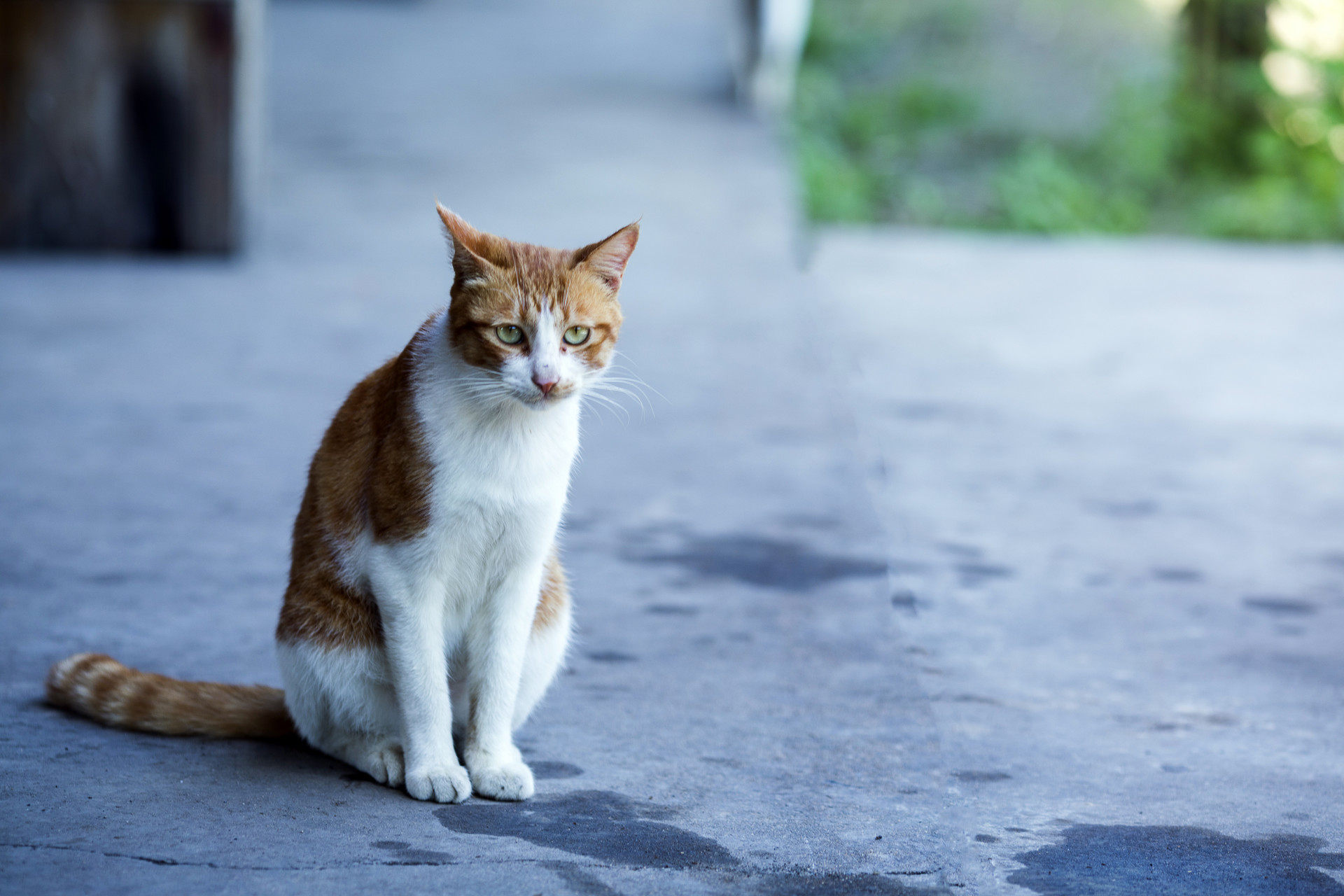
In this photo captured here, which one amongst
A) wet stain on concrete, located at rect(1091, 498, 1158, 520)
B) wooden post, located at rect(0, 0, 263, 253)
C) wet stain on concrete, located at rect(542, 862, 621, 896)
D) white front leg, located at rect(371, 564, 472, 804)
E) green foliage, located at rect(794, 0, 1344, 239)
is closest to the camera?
wet stain on concrete, located at rect(542, 862, 621, 896)

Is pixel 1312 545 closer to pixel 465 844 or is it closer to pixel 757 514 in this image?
pixel 757 514

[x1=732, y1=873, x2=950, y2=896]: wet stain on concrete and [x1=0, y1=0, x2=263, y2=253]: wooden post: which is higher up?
[x1=0, y1=0, x2=263, y2=253]: wooden post

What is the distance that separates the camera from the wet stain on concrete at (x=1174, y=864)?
201cm

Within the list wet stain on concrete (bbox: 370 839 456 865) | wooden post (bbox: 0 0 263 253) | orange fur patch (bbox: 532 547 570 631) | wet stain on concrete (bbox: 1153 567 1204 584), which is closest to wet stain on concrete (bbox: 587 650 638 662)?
orange fur patch (bbox: 532 547 570 631)

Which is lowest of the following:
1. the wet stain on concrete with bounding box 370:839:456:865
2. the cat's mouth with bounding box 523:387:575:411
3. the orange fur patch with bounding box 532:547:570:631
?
the wet stain on concrete with bounding box 370:839:456:865

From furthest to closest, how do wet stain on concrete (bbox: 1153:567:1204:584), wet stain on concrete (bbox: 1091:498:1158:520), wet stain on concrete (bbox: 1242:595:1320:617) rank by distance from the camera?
wet stain on concrete (bbox: 1091:498:1158:520), wet stain on concrete (bbox: 1153:567:1204:584), wet stain on concrete (bbox: 1242:595:1320:617)

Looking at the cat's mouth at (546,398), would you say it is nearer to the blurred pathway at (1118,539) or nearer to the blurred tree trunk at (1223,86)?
the blurred pathway at (1118,539)

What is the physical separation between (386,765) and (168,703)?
42cm

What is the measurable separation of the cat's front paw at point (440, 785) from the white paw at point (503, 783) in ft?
0.09

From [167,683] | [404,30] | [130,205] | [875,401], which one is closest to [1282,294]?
[875,401]

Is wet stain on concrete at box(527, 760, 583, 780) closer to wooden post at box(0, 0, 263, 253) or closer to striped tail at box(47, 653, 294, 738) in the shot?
striped tail at box(47, 653, 294, 738)

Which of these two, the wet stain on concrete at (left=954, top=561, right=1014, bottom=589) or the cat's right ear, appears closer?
the cat's right ear

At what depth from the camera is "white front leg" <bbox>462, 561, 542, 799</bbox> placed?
2186 mm

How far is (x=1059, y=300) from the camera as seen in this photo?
20.5 feet
